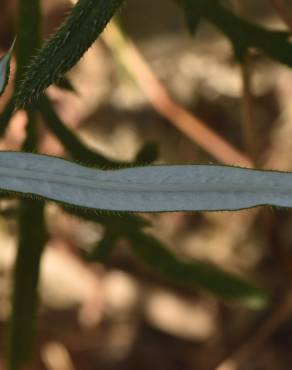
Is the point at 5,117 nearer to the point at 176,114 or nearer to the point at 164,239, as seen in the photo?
the point at 176,114

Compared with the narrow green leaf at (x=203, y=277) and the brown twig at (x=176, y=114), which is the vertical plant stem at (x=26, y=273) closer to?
the narrow green leaf at (x=203, y=277)

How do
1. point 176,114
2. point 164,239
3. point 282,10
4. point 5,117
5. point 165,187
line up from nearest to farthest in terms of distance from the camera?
point 165,187, point 5,117, point 282,10, point 176,114, point 164,239

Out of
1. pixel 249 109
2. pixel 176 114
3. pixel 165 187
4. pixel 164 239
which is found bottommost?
pixel 164 239

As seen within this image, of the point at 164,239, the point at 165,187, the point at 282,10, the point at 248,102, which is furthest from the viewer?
the point at 164,239

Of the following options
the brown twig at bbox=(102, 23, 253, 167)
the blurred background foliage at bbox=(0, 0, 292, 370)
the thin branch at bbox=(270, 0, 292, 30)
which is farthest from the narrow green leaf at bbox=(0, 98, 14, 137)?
the blurred background foliage at bbox=(0, 0, 292, 370)

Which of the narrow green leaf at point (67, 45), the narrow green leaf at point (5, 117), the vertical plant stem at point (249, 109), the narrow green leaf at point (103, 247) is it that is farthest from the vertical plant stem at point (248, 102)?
the narrow green leaf at point (67, 45)

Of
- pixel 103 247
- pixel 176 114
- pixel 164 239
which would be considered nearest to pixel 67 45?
pixel 103 247

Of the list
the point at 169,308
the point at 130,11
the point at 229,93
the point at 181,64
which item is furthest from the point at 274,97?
the point at 169,308
